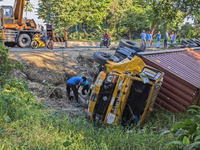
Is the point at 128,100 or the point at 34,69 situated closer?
the point at 128,100

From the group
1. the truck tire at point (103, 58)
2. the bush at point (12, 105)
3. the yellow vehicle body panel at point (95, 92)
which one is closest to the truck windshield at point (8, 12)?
the bush at point (12, 105)

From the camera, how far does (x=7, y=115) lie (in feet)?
18.6

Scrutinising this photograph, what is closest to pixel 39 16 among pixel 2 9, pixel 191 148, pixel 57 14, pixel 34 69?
pixel 57 14

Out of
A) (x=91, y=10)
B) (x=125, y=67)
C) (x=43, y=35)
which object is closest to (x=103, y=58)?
(x=125, y=67)

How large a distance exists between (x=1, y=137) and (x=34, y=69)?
22.6 ft

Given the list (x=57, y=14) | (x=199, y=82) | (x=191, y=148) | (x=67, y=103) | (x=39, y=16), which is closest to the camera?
(x=191, y=148)

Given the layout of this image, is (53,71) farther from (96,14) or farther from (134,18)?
(134,18)

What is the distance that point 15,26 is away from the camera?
16406mm

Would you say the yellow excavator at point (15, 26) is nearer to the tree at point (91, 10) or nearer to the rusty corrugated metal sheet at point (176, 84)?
the rusty corrugated metal sheet at point (176, 84)

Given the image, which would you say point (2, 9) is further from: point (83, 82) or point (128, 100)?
point (128, 100)

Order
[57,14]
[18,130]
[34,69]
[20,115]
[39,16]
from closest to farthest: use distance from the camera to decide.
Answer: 1. [18,130]
2. [20,115]
3. [34,69]
4. [57,14]
5. [39,16]

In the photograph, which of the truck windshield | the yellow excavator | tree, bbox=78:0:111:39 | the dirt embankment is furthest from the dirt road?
tree, bbox=78:0:111:39

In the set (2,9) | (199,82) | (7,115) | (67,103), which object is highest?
(2,9)

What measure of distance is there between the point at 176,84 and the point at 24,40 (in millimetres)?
12459
